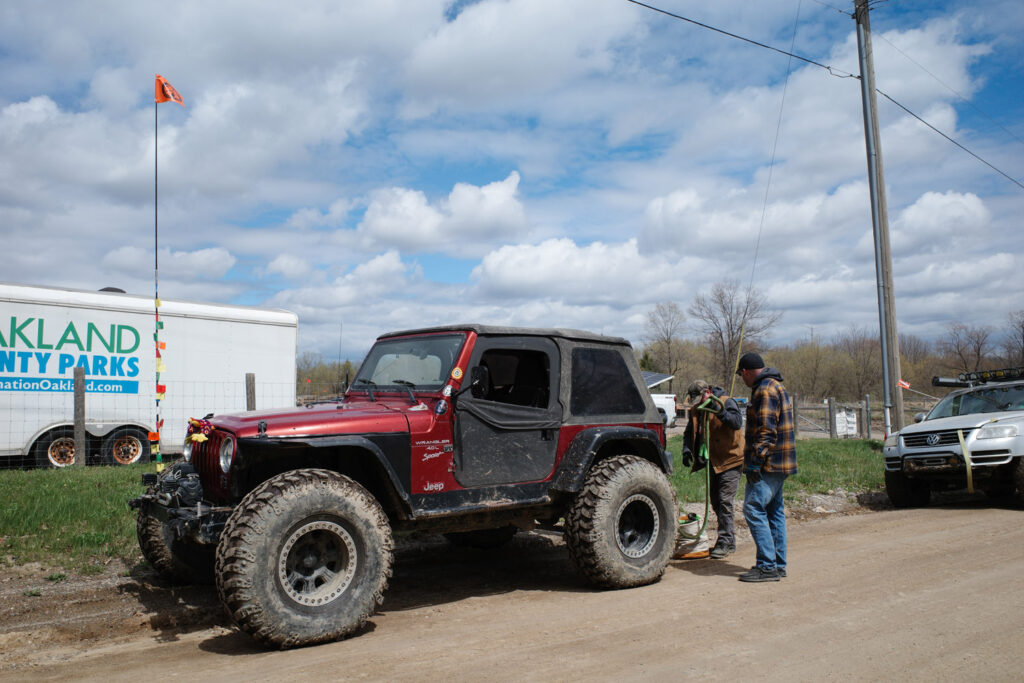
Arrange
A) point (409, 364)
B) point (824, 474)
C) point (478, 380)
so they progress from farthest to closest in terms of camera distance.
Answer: point (824, 474)
point (409, 364)
point (478, 380)

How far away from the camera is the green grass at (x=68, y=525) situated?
6.55 m

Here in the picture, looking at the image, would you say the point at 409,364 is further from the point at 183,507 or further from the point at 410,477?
the point at 183,507

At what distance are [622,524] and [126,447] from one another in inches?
439

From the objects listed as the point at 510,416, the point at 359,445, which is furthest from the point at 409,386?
the point at 359,445

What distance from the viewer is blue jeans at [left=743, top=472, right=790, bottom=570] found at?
6.53 metres

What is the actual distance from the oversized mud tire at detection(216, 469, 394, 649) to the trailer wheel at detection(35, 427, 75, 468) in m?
10.4

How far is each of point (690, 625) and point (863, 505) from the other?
7364mm

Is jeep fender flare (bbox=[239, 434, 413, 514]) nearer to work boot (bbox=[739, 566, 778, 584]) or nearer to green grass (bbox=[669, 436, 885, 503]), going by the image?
work boot (bbox=[739, 566, 778, 584])

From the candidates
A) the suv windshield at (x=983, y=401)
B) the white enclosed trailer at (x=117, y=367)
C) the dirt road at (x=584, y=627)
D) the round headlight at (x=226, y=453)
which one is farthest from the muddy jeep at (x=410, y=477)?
the white enclosed trailer at (x=117, y=367)

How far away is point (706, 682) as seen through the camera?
4.08 meters

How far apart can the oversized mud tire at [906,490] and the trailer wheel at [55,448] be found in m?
13.3

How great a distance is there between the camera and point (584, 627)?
5.15 meters

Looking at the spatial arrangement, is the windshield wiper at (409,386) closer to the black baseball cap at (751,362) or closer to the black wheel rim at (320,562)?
the black wheel rim at (320,562)

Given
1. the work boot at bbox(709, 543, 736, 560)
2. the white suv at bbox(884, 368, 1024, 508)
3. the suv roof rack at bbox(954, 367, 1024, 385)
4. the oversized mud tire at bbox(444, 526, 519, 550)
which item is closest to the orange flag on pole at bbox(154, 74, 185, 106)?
the oversized mud tire at bbox(444, 526, 519, 550)
